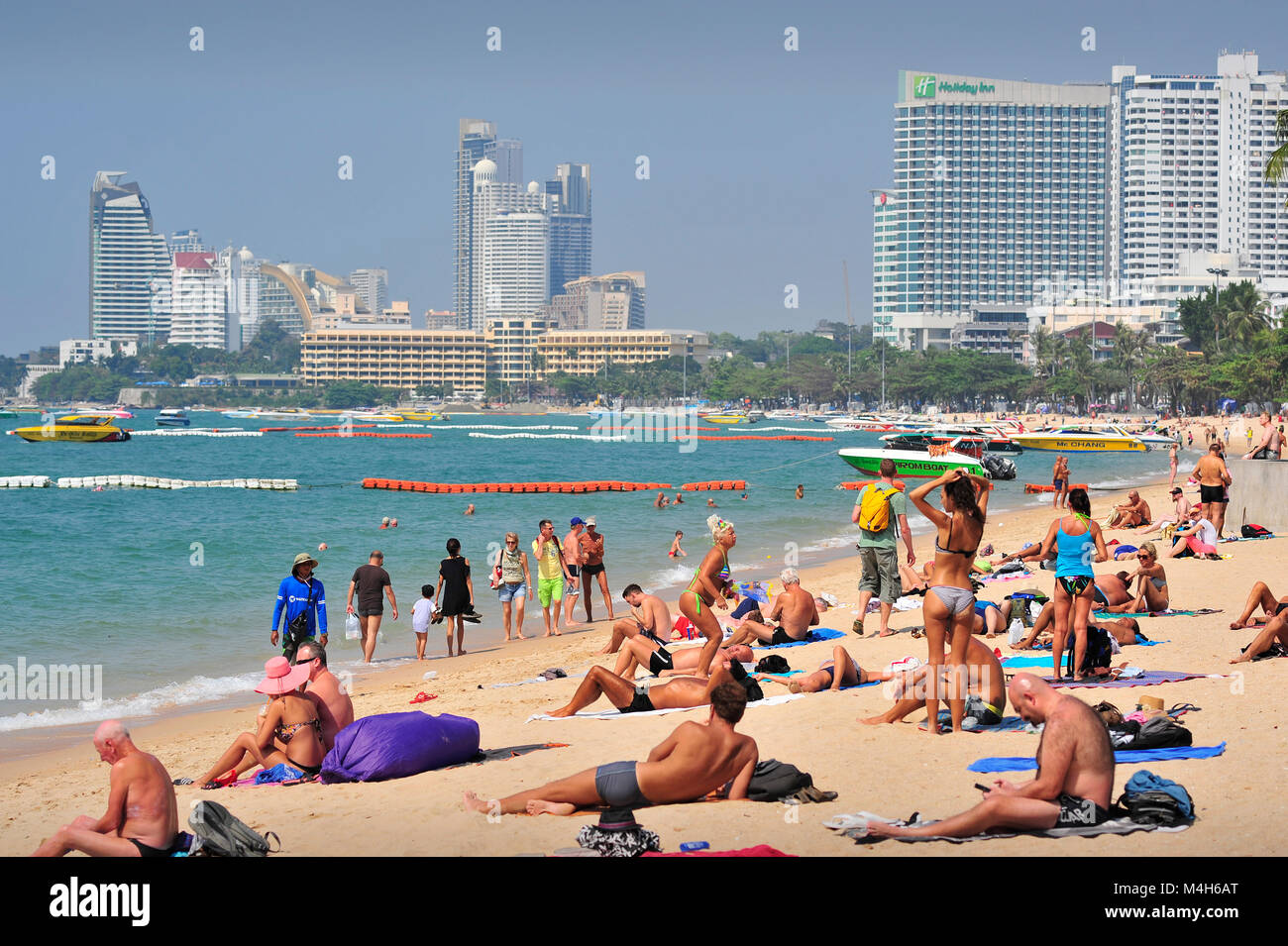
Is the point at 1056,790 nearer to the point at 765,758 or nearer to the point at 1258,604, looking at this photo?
the point at 765,758

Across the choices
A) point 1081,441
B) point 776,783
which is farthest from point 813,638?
point 1081,441

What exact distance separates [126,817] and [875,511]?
7625 millimetres

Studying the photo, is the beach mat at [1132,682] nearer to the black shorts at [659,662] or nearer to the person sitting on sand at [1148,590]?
the person sitting on sand at [1148,590]

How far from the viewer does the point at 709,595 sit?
1183 centimetres

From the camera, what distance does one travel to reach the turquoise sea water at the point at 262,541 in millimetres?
16734

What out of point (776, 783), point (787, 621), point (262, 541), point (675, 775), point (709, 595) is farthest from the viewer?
point (262, 541)

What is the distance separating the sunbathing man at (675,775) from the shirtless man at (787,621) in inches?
209

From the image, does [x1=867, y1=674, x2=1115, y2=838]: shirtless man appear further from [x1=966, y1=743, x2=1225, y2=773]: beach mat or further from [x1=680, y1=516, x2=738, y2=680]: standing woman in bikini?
[x1=680, y1=516, x2=738, y2=680]: standing woman in bikini

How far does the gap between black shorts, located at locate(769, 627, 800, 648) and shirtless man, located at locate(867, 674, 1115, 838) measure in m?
6.31

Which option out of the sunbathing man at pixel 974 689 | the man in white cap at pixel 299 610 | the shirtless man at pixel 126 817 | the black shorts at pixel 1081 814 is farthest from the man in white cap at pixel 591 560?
the black shorts at pixel 1081 814
